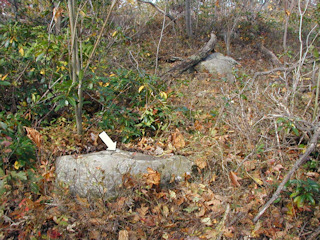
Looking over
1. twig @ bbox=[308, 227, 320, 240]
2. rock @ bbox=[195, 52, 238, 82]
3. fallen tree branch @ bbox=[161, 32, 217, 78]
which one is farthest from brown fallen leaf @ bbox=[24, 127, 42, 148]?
rock @ bbox=[195, 52, 238, 82]

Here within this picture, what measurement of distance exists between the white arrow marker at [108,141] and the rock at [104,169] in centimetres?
16

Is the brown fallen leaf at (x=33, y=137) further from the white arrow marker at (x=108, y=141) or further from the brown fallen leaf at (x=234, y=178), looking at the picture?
the brown fallen leaf at (x=234, y=178)

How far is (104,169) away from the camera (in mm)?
2852

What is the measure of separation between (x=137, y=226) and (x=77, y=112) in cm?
144

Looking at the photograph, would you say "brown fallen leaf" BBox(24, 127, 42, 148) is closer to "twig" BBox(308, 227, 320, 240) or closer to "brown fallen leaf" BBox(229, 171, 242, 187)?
"brown fallen leaf" BBox(229, 171, 242, 187)

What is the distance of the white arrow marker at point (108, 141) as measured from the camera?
10.8ft

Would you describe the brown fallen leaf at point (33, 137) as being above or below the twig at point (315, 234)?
above


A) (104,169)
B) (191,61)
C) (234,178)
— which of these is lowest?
(234,178)

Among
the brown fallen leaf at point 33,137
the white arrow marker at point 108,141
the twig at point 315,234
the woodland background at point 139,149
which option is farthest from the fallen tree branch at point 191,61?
the twig at point 315,234

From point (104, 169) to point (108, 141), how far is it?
0.55 metres

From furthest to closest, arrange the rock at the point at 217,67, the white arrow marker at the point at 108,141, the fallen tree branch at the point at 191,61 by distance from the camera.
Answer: the rock at the point at 217,67
the fallen tree branch at the point at 191,61
the white arrow marker at the point at 108,141

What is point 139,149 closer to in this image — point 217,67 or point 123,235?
point 123,235

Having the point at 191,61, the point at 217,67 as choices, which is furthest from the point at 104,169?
the point at 217,67

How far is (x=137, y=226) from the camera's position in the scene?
2.50 m
